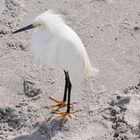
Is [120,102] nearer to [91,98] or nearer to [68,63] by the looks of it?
[91,98]

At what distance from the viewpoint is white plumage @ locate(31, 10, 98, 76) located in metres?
3.99

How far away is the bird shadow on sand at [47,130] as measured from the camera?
13.7 feet

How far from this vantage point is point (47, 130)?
13.9 ft

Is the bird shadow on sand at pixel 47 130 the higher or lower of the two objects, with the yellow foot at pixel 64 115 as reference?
lower

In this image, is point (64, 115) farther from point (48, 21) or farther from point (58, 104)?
point (48, 21)

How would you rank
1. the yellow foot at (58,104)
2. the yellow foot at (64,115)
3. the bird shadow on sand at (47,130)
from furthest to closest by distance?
the yellow foot at (58,104)
the yellow foot at (64,115)
the bird shadow on sand at (47,130)

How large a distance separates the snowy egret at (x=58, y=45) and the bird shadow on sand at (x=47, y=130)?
53cm

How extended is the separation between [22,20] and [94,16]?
91cm

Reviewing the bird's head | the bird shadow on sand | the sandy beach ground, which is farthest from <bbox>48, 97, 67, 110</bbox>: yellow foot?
the bird's head

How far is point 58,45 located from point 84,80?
0.90 meters

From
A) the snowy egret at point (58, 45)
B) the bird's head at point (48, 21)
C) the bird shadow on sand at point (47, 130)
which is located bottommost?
the bird shadow on sand at point (47, 130)

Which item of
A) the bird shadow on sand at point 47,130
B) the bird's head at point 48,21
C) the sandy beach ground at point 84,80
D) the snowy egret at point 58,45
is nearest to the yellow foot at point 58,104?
the sandy beach ground at point 84,80

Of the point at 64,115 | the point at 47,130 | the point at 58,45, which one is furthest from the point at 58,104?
the point at 58,45

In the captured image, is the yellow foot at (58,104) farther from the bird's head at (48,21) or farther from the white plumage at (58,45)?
the bird's head at (48,21)
